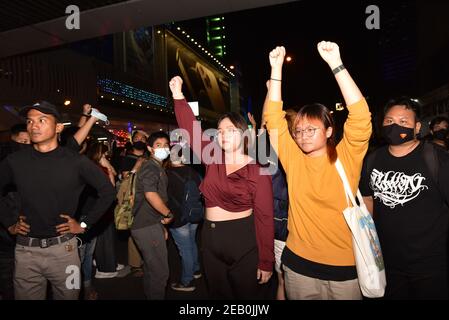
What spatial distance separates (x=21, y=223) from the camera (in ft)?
9.65

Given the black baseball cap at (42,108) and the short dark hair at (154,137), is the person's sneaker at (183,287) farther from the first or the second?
the black baseball cap at (42,108)

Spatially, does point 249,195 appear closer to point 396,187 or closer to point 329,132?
point 329,132

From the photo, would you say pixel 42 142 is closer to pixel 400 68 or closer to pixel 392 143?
pixel 392 143

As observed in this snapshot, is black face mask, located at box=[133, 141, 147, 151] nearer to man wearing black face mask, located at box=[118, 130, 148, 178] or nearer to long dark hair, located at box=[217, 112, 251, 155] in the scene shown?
man wearing black face mask, located at box=[118, 130, 148, 178]

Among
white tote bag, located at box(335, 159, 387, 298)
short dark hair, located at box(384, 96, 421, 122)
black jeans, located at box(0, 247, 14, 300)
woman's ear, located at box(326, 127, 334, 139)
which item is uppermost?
short dark hair, located at box(384, 96, 421, 122)

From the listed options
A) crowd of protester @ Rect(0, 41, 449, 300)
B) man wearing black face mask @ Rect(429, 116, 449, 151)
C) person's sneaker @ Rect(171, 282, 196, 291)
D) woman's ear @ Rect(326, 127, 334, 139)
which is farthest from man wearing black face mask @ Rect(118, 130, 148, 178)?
man wearing black face mask @ Rect(429, 116, 449, 151)

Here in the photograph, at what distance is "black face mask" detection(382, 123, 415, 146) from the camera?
9.27 feet

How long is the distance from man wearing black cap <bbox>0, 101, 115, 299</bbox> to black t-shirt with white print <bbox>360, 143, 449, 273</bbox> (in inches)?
112

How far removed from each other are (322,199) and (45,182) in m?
2.47

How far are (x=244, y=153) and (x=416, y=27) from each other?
3421 cm

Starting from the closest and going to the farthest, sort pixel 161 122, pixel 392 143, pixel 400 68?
pixel 392 143 → pixel 161 122 → pixel 400 68

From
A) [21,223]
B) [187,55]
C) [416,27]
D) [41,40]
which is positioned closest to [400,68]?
[416,27]

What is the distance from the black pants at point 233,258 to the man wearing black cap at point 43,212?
1.31m

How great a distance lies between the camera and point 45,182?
2.97 meters
